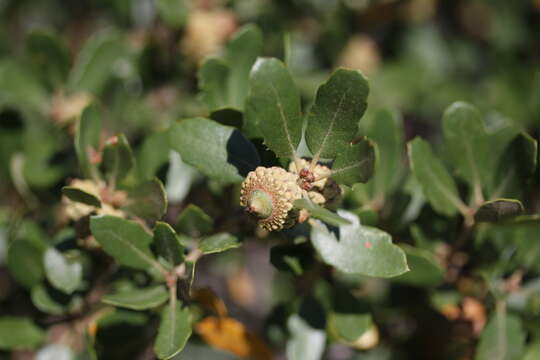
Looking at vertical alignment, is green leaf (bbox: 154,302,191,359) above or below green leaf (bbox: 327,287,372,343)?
above

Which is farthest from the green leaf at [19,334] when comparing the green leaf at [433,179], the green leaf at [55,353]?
the green leaf at [433,179]

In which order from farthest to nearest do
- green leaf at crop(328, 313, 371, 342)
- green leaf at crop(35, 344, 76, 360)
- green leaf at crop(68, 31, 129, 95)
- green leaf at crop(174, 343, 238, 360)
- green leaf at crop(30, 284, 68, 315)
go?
green leaf at crop(174, 343, 238, 360) < green leaf at crop(68, 31, 129, 95) < green leaf at crop(35, 344, 76, 360) < green leaf at crop(30, 284, 68, 315) < green leaf at crop(328, 313, 371, 342)

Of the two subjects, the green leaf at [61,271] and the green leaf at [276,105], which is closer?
the green leaf at [276,105]

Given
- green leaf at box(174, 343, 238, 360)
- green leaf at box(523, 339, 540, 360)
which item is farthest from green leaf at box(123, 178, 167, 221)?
green leaf at box(174, 343, 238, 360)

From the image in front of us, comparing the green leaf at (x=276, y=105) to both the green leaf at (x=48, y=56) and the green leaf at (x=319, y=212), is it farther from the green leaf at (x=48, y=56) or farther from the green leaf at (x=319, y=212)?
the green leaf at (x=48, y=56)

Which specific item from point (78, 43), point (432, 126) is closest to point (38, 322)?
point (78, 43)

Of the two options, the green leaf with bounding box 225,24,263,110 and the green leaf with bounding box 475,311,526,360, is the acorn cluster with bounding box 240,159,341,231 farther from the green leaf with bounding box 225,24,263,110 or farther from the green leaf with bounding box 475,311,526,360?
the green leaf with bounding box 475,311,526,360

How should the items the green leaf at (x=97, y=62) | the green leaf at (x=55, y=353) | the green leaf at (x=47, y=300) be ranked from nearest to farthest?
the green leaf at (x=47, y=300), the green leaf at (x=55, y=353), the green leaf at (x=97, y=62)
